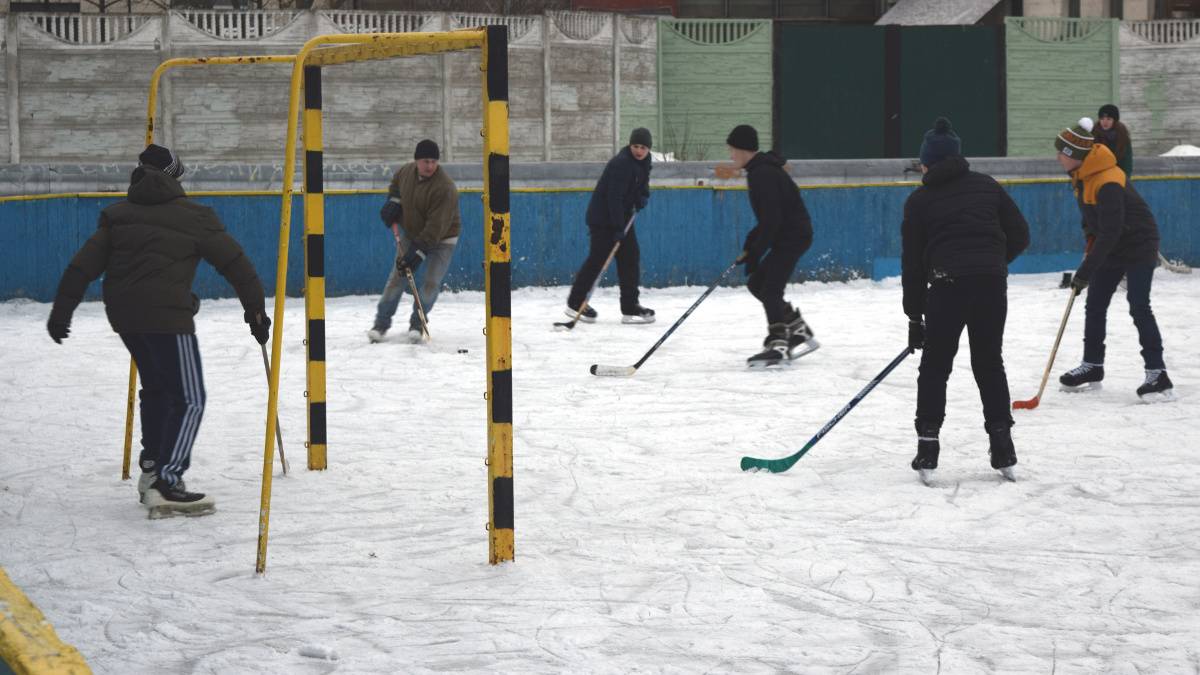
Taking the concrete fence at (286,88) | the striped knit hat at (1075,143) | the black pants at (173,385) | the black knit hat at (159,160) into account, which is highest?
the concrete fence at (286,88)

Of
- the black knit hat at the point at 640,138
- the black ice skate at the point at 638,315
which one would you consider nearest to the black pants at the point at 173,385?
the black knit hat at the point at 640,138

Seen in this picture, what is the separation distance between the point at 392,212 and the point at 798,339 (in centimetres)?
320

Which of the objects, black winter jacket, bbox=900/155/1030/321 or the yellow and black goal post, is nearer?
the yellow and black goal post

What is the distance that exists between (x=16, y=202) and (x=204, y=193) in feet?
5.33

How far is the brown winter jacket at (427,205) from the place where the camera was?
1159cm

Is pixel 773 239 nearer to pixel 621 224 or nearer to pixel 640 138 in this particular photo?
pixel 640 138

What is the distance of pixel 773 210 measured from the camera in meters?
10.3

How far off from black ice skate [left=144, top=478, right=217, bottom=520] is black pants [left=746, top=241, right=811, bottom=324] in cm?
513

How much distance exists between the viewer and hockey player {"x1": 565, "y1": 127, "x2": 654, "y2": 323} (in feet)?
42.0

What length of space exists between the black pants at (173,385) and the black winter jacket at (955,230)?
291 centimetres

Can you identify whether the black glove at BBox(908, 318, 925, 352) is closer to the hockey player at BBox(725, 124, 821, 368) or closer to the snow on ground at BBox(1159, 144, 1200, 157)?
the hockey player at BBox(725, 124, 821, 368)

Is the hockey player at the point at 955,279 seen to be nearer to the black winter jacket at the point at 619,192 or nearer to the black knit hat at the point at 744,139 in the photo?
the black knit hat at the point at 744,139

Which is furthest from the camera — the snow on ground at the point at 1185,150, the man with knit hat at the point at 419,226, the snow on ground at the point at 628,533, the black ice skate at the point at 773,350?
the snow on ground at the point at 1185,150

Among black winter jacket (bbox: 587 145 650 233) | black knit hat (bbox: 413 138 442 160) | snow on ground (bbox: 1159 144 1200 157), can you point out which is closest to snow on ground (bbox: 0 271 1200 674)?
black knit hat (bbox: 413 138 442 160)
